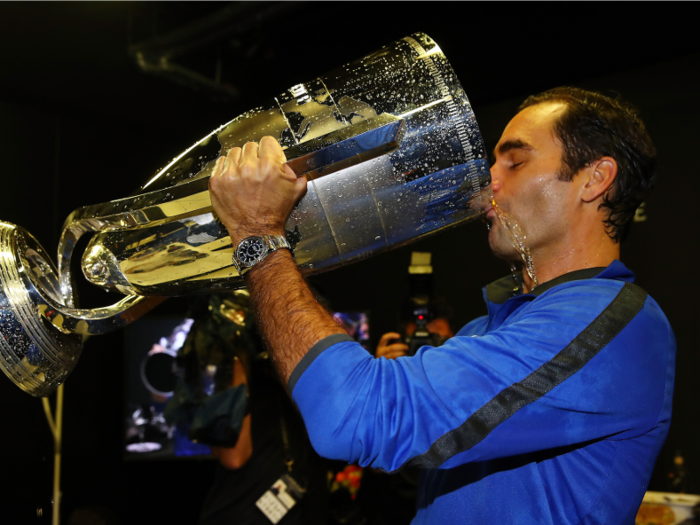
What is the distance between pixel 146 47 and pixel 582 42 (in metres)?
2.28

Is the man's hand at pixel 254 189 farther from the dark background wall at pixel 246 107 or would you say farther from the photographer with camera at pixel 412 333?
the photographer with camera at pixel 412 333

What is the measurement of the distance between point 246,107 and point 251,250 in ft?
10.0

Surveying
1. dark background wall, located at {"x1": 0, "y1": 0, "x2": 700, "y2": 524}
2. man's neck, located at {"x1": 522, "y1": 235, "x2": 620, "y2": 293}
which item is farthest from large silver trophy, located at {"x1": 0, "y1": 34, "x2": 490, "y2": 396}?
dark background wall, located at {"x1": 0, "y1": 0, "x2": 700, "y2": 524}

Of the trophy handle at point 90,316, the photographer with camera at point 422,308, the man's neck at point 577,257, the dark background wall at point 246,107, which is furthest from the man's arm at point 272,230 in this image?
the photographer with camera at point 422,308

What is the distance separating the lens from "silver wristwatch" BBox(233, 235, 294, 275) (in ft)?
2.53

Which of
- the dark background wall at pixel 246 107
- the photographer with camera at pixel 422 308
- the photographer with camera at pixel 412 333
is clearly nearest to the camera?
the dark background wall at pixel 246 107

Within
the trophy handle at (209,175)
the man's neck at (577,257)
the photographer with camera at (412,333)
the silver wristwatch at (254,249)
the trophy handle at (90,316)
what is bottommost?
the photographer with camera at (412,333)

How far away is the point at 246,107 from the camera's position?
11.8 feet

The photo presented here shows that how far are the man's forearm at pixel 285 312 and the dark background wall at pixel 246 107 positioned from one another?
1.53 m

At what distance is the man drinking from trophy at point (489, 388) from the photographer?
70cm

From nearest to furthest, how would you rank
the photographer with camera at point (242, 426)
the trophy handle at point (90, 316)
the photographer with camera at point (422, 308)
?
the trophy handle at point (90, 316) → the photographer with camera at point (242, 426) → the photographer with camera at point (422, 308)

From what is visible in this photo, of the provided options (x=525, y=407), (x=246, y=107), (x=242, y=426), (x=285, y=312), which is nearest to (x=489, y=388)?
(x=525, y=407)

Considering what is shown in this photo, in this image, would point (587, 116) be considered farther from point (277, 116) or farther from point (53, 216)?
point (53, 216)

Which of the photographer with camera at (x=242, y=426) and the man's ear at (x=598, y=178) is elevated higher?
the man's ear at (x=598, y=178)
